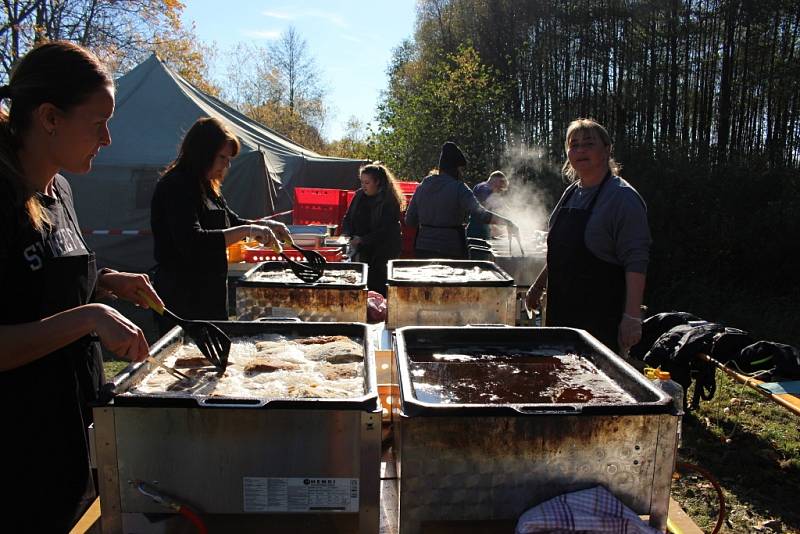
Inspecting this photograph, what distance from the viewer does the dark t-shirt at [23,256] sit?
130 cm

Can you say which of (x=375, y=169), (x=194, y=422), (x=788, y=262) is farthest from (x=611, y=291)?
(x=788, y=262)

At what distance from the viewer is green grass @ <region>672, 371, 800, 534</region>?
344cm

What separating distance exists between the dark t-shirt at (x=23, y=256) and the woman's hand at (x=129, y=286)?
0.21 meters

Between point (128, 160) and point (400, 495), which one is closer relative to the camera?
point (400, 495)

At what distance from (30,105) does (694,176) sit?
8.83m

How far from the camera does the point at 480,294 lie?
276 centimetres

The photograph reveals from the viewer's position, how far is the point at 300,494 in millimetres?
1294

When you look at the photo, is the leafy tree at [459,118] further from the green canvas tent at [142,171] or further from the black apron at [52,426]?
the black apron at [52,426]

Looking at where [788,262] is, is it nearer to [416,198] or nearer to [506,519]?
[416,198]

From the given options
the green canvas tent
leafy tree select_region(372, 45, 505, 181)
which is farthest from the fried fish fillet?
leafy tree select_region(372, 45, 505, 181)

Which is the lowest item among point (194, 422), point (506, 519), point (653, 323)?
point (653, 323)

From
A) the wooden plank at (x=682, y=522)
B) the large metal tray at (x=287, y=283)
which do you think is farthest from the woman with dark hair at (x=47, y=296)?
the wooden plank at (x=682, y=522)

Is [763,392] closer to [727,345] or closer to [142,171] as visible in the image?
[727,345]

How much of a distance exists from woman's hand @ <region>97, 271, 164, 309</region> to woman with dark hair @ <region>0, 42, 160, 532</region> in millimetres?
165
